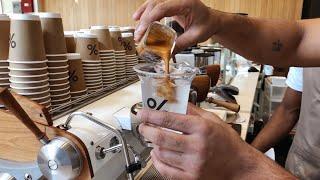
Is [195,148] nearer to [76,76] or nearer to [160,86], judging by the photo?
[160,86]

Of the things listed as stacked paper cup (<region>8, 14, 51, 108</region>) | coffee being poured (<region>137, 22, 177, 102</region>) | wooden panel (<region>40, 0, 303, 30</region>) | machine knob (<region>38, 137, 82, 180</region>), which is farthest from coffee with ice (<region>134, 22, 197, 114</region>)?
wooden panel (<region>40, 0, 303, 30</region>)

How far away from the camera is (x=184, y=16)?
2.32 ft

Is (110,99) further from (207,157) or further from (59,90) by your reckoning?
(207,157)

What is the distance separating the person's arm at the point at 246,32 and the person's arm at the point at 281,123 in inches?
24.9

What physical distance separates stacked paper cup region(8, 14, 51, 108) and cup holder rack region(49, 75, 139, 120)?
103 mm

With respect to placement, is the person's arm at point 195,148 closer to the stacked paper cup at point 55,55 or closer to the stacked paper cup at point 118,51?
the stacked paper cup at point 55,55

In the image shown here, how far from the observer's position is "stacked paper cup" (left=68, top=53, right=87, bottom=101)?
0.98 meters

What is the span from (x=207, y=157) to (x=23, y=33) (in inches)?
21.7

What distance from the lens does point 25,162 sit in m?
0.76

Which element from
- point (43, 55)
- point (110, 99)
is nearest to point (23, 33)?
point (43, 55)

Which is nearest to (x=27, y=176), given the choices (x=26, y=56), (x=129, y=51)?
(x=26, y=56)

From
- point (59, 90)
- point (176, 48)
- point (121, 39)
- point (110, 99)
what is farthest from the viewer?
point (121, 39)

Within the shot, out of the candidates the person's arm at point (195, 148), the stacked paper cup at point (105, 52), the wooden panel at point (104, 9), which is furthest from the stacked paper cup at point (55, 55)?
the wooden panel at point (104, 9)

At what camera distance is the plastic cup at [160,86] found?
1.70ft
